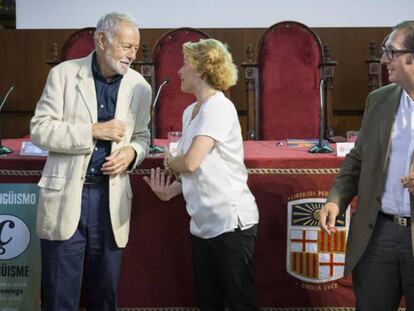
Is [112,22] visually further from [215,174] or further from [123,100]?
[215,174]

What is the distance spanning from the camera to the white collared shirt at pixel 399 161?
174cm

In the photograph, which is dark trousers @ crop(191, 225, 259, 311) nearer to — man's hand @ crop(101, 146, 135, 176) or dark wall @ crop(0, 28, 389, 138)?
man's hand @ crop(101, 146, 135, 176)

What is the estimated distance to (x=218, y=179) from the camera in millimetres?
2051

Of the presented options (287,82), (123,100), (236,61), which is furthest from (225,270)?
(236,61)

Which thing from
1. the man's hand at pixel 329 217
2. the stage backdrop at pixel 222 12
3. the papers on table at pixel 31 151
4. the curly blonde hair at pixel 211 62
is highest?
the stage backdrop at pixel 222 12

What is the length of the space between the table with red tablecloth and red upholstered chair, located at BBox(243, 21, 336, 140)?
174cm

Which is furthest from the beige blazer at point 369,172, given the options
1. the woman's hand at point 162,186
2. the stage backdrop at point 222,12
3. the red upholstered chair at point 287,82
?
the stage backdrop at point 222,12

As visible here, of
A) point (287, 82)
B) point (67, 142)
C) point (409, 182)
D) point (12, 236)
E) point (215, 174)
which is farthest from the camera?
point (287, 82)

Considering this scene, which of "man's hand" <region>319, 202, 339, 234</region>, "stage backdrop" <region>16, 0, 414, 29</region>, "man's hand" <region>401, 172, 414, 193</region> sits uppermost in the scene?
"stage backdrop" <region>16, 0, 414, 29</region>

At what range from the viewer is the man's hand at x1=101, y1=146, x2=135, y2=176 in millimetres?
2018

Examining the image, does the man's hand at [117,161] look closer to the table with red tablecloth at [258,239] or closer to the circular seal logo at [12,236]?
the table with red tablecloth at [258,239]

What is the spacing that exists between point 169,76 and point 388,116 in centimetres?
272

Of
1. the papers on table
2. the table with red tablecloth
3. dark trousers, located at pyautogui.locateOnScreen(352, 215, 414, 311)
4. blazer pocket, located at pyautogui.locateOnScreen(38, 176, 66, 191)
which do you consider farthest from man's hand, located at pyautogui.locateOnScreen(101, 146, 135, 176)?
dark trousers, located at pyautogui.locateOnScreen(352, 215, 414, 311)

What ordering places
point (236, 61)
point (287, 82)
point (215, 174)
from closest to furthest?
point (215, 174) → point (287, 82) → point (236, 61)
